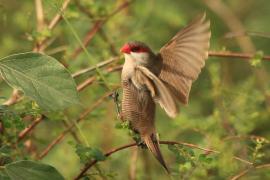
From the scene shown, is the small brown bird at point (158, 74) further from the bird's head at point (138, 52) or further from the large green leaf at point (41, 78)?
the large green leaf at point (41, 78)

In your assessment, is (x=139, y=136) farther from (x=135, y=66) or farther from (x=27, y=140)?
(x=27, y=140)

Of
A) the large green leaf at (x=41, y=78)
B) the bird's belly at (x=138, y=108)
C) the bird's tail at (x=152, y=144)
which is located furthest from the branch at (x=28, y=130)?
the large green leaf at (x=41, y=78)

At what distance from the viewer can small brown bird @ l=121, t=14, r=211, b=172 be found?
12.0ft

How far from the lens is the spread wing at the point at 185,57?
3645 millimetres

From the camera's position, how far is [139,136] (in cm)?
408

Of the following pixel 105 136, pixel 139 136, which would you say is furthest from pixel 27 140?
pixel 105 136

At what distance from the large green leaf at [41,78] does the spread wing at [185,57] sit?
84 cm

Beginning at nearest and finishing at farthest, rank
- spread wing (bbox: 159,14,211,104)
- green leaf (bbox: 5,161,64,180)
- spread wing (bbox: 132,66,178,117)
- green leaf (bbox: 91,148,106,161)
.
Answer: green leaf (bbox: 5,161,64,180) < green leaf (bbox: 91,148,106,161) < spread wing (bbox: 132,66,178,117) < spread wing (bbox: 159,14,211,104)

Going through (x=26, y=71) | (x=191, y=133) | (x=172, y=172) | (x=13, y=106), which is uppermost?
(x=26, y=71)

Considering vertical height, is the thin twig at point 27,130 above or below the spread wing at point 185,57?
below

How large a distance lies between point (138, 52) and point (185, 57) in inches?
13.0

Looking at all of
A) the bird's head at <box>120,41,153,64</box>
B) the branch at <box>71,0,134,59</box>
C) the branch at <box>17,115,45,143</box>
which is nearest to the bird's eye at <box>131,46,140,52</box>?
the bird's head at <box>120,41,153,64</box>

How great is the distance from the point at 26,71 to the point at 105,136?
11.4 feet

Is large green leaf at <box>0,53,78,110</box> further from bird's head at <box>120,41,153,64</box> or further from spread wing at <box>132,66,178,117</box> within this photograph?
bird's head at <box>120,41,153,64</box>
